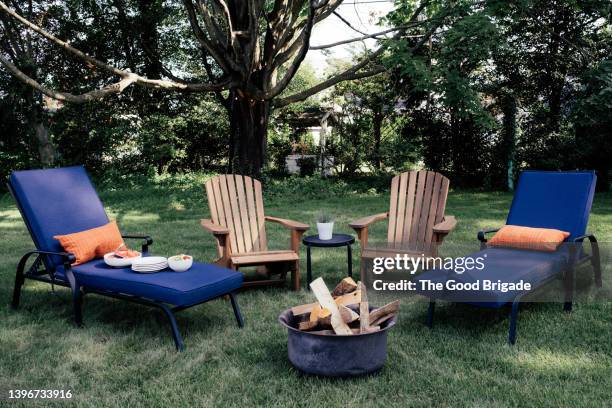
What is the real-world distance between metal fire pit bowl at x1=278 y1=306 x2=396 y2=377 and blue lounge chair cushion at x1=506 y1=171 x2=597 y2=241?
2220 mm

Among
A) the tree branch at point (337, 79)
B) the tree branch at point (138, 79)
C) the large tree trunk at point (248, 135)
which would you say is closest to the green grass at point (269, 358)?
the tree branch at point (138, 79)

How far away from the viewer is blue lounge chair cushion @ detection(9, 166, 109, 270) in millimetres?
3998

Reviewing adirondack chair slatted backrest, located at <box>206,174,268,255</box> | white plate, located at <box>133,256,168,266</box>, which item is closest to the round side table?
adirondack chair slatted backrest, located at <box>206,174,268,255</box>

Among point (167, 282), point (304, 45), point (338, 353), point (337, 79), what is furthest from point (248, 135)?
point (338, 353)

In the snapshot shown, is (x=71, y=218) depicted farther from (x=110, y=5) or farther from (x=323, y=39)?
(x=110, y=5)

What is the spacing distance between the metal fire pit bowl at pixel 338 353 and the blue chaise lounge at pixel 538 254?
81 cm

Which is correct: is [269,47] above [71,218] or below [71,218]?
above

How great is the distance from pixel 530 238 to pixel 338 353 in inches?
85.1

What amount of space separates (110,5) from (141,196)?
6343 mm

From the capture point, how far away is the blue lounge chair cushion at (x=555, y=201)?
4258 millimetres

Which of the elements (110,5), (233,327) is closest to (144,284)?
(233,327)

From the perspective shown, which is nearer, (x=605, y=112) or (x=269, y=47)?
(x=605, y=112)

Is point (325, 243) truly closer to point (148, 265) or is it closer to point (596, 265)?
point (148, 265)

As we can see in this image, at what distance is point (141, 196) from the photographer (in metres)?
10.9
